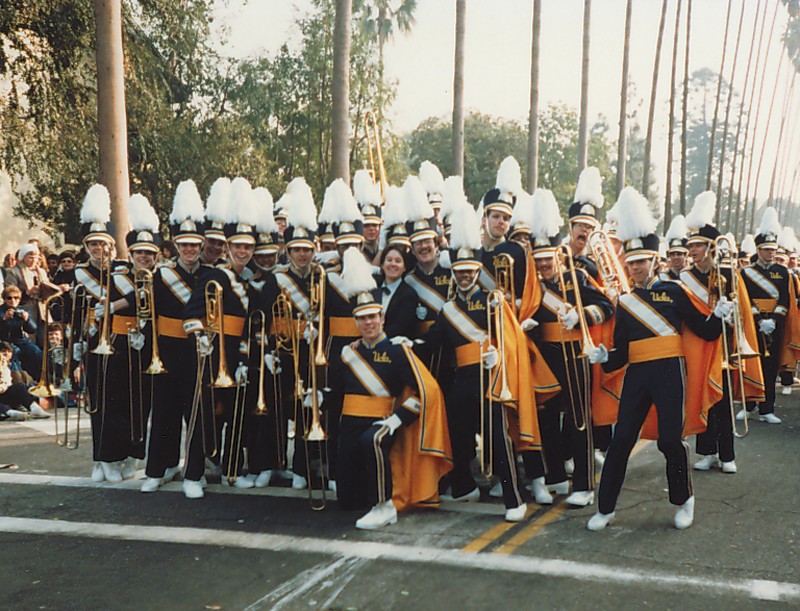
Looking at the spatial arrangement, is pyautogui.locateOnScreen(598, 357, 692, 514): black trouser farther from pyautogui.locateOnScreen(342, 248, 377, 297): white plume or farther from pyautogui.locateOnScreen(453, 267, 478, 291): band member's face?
pyautogui.locateOnScreen(342, 248, 377, 297): white plume

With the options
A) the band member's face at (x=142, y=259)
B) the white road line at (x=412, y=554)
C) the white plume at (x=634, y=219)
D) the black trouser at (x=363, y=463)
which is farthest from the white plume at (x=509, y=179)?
the white road line at (x=412, y=554)

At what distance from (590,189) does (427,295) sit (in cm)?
206

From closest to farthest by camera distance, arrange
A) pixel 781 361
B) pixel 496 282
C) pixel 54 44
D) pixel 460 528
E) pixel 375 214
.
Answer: pixel 460 528
pixel 496 282
pixel 375 214
pixel 781 361
pixel 54 44

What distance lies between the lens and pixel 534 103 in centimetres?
2334

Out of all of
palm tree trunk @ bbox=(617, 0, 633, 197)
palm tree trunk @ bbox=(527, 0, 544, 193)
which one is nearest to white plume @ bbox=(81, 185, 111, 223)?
palm tree trunk @ bbox=(527, 0, 544, 193)

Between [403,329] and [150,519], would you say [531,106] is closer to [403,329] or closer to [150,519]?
[403,329]

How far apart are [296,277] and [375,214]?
187 centimetres

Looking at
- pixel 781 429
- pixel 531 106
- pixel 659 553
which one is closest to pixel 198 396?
pixel 659 553

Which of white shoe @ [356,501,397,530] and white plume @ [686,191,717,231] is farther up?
white plume @ [686,191,717,231]

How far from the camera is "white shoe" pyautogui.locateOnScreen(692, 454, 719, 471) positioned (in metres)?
7.93

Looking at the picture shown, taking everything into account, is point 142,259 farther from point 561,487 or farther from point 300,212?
point 561,487

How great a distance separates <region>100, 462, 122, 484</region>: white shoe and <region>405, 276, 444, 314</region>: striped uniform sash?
10.9 feet

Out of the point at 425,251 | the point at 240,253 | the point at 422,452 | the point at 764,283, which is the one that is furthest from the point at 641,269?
the point at 764,283

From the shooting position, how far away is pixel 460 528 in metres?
6.08
